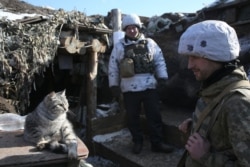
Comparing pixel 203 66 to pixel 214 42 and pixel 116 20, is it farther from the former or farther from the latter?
pixel 116 20

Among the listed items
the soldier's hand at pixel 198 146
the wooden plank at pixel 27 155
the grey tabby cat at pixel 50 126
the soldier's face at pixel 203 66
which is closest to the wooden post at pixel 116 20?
the grey tabby cat at pixel 50 126

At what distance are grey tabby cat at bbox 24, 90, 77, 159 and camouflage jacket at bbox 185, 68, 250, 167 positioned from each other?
2580mm

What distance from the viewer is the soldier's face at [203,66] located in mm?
1739

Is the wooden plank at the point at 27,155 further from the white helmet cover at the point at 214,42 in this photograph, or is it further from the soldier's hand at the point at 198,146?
the white helmet cover at the point at 214,42

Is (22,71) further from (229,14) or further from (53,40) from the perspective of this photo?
(229,14)

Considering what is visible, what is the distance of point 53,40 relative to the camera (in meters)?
6.14

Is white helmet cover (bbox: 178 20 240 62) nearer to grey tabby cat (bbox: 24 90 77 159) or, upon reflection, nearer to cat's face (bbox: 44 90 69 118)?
grey tabby cat (bbox: 24 90 77 159)

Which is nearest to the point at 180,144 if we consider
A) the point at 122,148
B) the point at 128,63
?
the point at 122,148

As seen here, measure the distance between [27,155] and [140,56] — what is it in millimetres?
2428

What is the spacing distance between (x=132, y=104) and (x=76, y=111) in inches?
106

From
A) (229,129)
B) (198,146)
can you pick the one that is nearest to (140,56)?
(198,146)

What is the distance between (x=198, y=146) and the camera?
5.47ft

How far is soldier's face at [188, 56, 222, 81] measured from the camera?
1.74m

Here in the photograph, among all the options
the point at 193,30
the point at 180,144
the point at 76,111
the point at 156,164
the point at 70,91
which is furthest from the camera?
the point at 70,91
